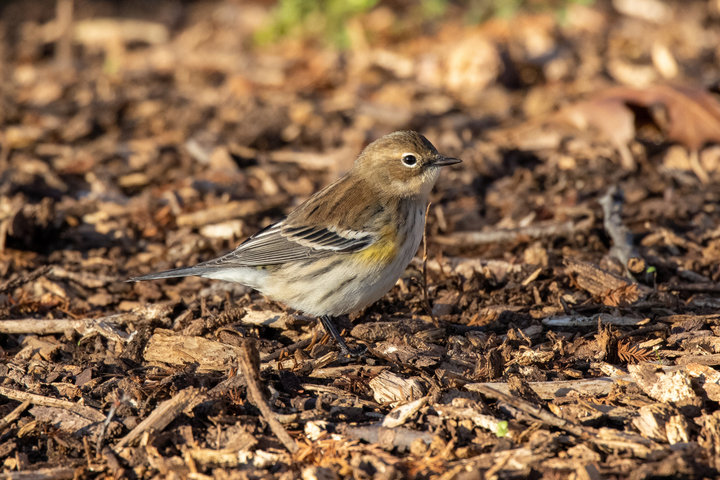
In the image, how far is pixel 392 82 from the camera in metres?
11.1

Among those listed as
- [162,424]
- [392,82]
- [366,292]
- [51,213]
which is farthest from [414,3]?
[162,424]

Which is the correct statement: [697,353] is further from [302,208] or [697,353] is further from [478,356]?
[302,208]

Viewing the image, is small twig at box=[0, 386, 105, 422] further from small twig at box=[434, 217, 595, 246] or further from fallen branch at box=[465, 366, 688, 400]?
small twig at box=[434, 217, 595, 246]

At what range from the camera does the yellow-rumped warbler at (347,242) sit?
19.5 ft

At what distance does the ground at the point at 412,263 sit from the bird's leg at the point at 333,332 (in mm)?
105

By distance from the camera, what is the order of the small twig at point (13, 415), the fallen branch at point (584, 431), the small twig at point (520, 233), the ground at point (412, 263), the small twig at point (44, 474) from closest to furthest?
the fallen branch at point (584, 431), the small twig at point (44, 474), the ground at point (412, 263), the small twig at point (13, 415), the small twig at point (520, 233)

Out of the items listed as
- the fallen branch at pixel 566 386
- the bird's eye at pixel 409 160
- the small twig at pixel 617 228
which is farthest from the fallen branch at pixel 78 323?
the small twig at pixel 617 228

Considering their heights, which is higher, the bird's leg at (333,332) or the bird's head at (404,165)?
the bird's head at (404,165)

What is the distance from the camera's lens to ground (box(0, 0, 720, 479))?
466 cm

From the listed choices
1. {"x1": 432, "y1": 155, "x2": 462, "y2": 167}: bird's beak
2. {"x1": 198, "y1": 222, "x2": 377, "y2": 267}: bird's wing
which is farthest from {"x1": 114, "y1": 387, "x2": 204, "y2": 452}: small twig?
{"x1": 432, "y1": 155, "x2": 462, "y2": 167}: bird's beak

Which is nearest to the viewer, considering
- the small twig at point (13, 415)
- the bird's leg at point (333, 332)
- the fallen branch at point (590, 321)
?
the small twig at point (13, 415)

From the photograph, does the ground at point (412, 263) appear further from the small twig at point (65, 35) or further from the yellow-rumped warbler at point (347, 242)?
the yellow-rumped warbler at point (347, 242)

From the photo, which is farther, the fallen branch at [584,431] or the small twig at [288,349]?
the small twig at [288,349]

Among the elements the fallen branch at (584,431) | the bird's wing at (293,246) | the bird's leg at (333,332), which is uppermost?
the bird's wing at (293,246)
